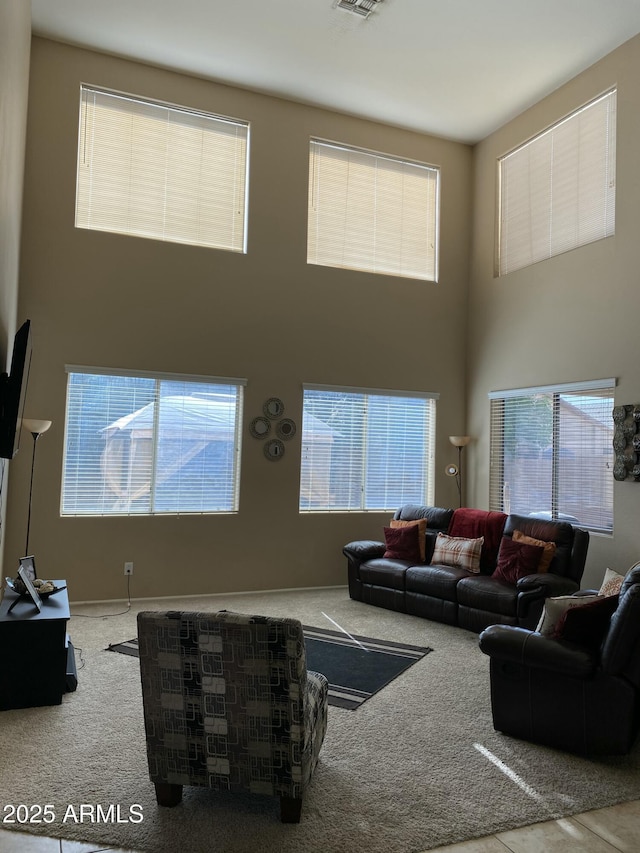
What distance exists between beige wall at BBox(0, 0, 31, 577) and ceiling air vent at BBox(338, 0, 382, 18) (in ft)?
8.29

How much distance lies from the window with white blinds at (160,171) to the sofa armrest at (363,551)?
333 centimetres

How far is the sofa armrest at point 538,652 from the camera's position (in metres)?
3.10

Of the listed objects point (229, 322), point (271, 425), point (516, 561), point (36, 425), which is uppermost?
point (229, 322)

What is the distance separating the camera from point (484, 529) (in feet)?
20.2

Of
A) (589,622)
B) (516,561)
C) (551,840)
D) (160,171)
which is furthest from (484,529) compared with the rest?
(160,171)

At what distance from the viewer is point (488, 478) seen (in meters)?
7.31

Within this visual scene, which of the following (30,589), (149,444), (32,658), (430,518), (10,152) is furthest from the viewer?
(430,518)

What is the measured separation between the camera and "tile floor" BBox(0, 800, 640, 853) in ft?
7.91

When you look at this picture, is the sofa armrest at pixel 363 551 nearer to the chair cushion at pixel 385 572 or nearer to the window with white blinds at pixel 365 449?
the chair cushion at pixel 385 572

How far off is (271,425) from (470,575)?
2514mm

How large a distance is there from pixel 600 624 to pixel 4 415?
336cm

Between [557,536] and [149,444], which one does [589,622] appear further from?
[149,444]

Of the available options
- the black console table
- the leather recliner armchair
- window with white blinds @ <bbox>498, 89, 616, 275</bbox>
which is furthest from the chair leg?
window with white blinds @ <bbox>498, 89, 616, 275</bbox>

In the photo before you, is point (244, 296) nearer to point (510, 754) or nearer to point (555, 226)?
point (555, 226)
